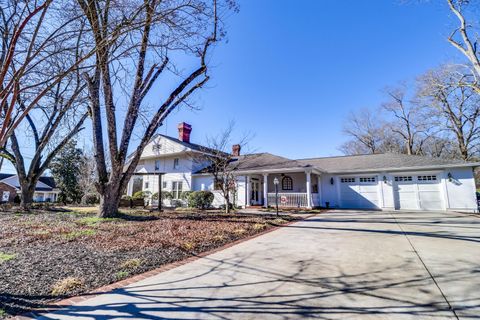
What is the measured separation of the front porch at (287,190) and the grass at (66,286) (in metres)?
13.7

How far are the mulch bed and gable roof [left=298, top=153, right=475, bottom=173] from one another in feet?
37.8

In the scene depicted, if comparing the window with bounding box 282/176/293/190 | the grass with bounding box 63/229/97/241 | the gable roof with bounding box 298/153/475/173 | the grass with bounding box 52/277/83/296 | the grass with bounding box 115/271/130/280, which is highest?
the gable roof with bounding box 298/153/475/173

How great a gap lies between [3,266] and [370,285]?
584cm

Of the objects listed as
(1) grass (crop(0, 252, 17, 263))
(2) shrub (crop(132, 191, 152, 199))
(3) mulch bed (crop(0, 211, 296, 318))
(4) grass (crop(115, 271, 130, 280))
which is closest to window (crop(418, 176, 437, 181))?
(3) mulch bed (crop(0, 211, 296, 318))

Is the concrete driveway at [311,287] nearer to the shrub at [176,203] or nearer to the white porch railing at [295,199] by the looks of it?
the white porch railing at [295,199]

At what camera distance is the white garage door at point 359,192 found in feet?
52.2

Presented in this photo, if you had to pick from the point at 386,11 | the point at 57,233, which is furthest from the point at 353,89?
the point at 57,233

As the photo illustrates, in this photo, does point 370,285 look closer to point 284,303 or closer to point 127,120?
point 284,303

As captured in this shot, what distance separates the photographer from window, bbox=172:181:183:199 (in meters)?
19.8

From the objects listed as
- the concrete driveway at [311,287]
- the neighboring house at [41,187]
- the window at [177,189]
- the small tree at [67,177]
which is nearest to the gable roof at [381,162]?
the concrete driveway at [311,287]

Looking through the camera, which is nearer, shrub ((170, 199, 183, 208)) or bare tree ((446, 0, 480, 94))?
bare tree ((446, 0, 480, 94))

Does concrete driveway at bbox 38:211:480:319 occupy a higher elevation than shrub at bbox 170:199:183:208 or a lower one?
lower

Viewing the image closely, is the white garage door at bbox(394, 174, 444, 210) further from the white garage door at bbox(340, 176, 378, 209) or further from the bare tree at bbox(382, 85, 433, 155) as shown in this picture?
the bare tree at bbox(382, 85, 433, 155)

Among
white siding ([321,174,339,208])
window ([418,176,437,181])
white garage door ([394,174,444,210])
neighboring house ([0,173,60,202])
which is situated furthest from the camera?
neighboring house ([0,173,60,202])
